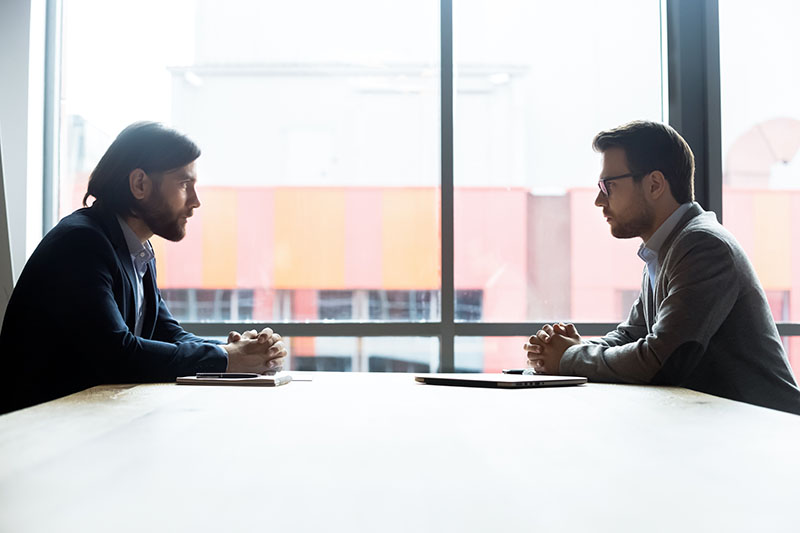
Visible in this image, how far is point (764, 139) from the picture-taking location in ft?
11.6

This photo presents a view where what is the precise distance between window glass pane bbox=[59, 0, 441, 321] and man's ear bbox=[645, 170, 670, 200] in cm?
130

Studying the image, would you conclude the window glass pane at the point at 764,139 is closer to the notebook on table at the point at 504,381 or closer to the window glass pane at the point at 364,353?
the window glass pane at the point at 364,353

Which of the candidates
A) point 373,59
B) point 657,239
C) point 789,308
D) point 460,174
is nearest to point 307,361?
point 460,174

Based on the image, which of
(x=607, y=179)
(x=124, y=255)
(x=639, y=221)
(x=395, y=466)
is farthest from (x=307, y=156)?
(x=395, y=466)

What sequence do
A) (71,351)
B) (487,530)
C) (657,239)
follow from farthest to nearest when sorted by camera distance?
(657,239), (71,351), (487,530)

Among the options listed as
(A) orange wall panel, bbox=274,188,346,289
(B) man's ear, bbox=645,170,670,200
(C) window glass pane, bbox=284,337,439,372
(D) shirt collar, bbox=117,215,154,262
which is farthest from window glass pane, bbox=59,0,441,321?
(B) man's ear, bbox=645,170,670,200

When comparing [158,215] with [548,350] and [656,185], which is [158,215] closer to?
[548,350]

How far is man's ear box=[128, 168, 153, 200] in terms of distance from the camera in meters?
2.42

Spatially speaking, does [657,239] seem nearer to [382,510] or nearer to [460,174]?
[460,174]

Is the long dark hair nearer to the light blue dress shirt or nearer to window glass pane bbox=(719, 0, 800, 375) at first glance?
the light blue dress shirt

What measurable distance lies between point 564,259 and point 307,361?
50.7 inches

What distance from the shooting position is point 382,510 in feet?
2.23

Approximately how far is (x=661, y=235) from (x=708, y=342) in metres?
0.44

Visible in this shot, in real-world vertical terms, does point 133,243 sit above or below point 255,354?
above
